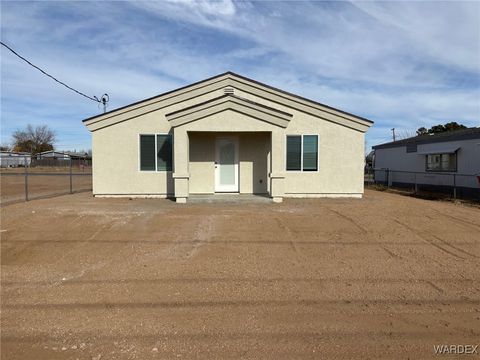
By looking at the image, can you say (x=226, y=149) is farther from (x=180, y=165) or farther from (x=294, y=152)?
(x=294, y=152)

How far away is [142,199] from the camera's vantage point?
13.0m

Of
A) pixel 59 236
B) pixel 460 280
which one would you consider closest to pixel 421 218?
pixel 460 280

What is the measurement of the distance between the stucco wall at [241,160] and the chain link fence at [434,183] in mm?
6247

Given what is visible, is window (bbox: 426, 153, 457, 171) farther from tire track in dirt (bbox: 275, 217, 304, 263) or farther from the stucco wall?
tire track in dirt (bbox: 275, 217, 304, 263)

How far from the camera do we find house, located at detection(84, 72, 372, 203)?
1328 centimetres

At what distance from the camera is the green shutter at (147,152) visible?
43.7 feet

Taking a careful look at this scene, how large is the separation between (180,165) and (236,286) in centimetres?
739

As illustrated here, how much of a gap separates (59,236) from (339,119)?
1016cm

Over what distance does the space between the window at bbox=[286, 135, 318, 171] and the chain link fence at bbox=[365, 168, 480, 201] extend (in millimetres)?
7353

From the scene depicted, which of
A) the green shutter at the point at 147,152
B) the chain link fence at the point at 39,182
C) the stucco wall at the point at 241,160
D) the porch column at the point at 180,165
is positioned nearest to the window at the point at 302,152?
the stucco wall at the point at 241,160

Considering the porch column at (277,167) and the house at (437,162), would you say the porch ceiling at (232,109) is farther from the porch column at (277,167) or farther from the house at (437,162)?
the house at (437,162)

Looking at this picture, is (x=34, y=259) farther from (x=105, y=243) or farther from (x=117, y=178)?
(x=117, y=178)

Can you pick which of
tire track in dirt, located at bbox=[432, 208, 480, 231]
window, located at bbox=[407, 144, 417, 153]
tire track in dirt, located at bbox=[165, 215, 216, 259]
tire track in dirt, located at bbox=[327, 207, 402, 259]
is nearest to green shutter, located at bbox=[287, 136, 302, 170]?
tire track in dirt, located at bbox=[327, 207, 402, 259]

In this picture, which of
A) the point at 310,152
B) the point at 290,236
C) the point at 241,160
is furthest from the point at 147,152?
the point at 290,236
